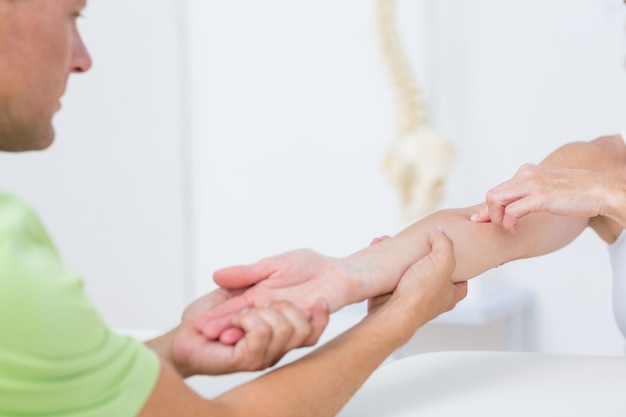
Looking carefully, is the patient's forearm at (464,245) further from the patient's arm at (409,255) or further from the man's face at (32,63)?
the man's face at (32,63)

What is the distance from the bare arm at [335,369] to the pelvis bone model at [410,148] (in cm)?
127

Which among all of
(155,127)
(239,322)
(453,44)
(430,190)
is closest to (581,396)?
(239,322)

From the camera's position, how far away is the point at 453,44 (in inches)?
108

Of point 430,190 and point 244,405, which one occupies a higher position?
point 244,405

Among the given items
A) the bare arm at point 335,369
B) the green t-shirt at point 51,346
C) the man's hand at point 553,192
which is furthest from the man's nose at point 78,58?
the man's hand at point 553,192

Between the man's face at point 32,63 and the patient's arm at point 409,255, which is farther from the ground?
the man's face at point 32,63

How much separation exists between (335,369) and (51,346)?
0.37 meters

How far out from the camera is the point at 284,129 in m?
3.01

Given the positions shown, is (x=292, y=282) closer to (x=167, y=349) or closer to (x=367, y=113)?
(x=167, y=349)

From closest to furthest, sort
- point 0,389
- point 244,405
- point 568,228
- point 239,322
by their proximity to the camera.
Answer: point 0,389 → point 244,405 → point 239,322 → point 568,228

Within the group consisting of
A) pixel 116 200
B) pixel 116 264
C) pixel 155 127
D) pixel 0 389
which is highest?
pixel 0 389

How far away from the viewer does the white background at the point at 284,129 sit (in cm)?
263

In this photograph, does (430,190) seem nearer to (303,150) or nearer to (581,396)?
(303,150)

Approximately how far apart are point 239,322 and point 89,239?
6.13 feet
